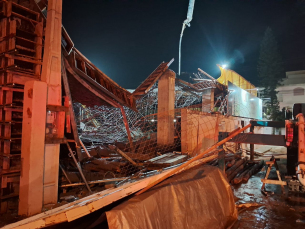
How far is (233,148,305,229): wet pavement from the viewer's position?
446cm

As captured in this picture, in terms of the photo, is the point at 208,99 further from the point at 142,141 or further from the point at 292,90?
the point at 292,90

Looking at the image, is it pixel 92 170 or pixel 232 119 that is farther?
pixel 232 119

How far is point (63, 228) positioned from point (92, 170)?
152 inches

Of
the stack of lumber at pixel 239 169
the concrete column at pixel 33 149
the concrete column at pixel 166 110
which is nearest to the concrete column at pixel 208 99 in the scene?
the concrete column at pixel 166 110

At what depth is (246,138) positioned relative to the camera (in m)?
6.35

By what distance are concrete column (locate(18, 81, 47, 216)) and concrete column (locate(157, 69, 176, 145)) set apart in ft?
21.0

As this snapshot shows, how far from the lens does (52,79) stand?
164 inches

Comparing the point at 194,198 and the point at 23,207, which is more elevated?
the point at 194,198

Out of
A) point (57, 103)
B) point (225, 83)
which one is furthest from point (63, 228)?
point (225, 83)

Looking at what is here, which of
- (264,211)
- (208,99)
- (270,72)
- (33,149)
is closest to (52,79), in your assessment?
(33,149)

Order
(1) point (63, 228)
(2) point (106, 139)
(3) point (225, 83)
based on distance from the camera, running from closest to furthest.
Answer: (1) point (63, 228) < (2) point (106, 139) < (3) point (225, 83)

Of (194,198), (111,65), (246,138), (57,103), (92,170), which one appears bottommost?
(92,170)

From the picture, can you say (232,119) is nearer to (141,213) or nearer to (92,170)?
(92,170)

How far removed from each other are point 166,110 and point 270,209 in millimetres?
6165
